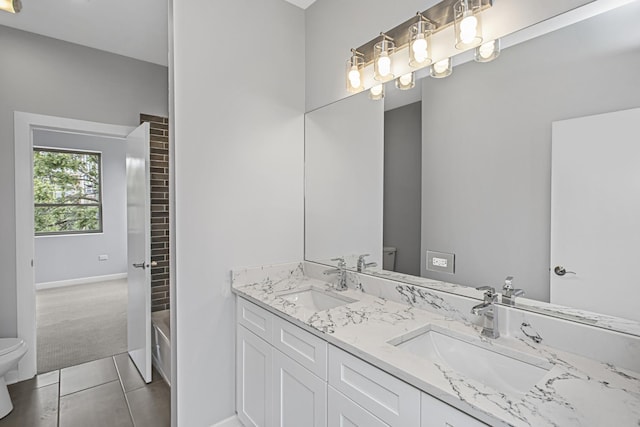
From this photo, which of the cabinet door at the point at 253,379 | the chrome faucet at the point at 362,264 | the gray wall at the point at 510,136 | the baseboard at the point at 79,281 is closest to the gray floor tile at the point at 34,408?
the cabinet door at the point at 253,379

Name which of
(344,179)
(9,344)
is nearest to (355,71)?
(344,179)

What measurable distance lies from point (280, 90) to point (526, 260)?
1758mm

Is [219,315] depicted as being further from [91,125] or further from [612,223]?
[91,125]

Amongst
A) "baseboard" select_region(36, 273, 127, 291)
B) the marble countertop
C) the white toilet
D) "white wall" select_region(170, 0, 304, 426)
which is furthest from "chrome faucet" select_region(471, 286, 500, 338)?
"baseboard" select_region(36, 273, 127, 291)

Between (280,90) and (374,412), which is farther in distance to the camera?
(280,90)

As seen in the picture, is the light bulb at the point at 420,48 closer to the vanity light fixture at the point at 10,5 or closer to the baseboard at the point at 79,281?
the vanity light fixture at the point at 10,5

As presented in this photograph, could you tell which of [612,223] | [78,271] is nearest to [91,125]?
[612,223]

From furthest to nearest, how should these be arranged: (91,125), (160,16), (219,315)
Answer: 1. (91,125)
2. (160,16)
3. (219,315)

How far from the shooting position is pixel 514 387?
1.08m

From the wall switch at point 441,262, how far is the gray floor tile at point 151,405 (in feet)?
6.32

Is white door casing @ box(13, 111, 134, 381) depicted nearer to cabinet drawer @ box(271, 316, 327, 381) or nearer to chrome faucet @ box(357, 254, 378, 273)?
cabinet drawer @ box(271, 316, 327, 381)

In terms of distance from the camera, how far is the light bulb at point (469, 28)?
1.34 meters

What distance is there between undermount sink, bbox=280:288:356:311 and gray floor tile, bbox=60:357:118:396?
179cm

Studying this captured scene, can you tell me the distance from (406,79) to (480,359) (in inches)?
52.8
